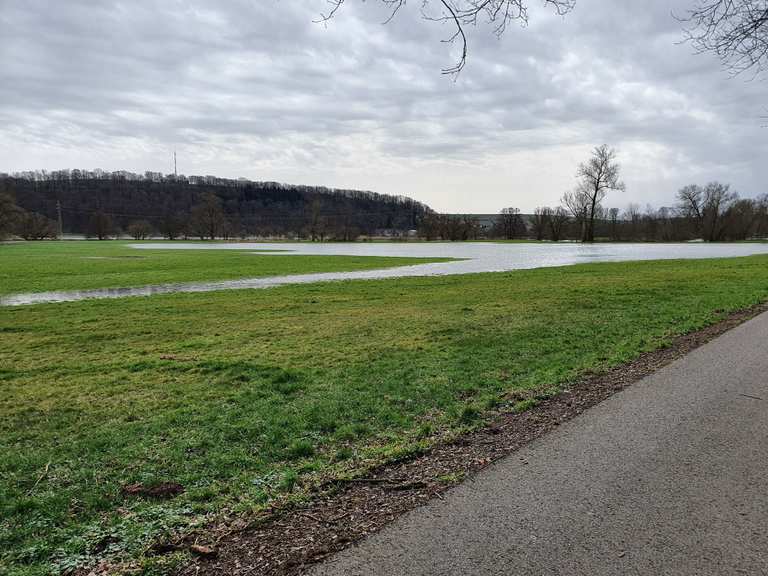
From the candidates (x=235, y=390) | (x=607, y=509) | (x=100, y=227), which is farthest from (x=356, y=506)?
(x=100, y=227)

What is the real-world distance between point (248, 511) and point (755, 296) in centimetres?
1654

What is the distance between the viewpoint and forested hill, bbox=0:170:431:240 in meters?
140

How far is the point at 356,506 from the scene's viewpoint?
3598mm

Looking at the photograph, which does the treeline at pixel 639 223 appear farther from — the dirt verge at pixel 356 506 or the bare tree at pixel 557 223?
the dirt verge at pixel 356 506

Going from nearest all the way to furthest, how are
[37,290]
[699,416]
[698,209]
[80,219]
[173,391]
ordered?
[699,416] → [173,391] → [37,290] → [698,209] → [80,219]

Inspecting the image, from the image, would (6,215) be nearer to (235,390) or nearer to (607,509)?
(235,390)

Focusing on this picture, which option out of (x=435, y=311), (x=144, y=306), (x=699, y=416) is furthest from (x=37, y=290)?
(x=699, y=416)

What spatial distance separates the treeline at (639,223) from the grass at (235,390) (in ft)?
294

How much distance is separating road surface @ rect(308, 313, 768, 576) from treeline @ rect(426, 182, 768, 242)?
3769 inches

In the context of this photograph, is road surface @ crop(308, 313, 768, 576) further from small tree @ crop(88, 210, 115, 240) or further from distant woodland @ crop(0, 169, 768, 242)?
small tree @ crop(88, 210, 115, 240)

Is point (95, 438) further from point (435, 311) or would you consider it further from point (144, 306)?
point (144, 306)

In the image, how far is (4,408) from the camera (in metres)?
6.35

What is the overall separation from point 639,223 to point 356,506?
397 feet

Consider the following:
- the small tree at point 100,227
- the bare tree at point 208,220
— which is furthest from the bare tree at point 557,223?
the small tree at point 100,227
